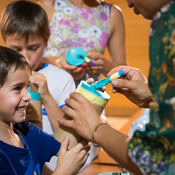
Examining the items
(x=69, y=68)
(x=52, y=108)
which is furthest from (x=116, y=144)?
(x=69, y=68)

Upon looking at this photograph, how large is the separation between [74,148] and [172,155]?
399mm

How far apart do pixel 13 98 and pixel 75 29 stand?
93cm

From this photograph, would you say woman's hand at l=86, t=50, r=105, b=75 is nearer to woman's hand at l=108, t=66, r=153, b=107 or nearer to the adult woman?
woman's hand at l=108, t=66, r=153, b=107

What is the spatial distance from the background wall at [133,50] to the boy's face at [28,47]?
7.30 feet

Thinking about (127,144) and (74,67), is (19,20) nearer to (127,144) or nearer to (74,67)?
(74,67)

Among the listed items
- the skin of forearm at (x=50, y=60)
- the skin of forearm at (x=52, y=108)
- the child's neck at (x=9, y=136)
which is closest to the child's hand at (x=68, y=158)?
the child's neck at (x=9, y=136)

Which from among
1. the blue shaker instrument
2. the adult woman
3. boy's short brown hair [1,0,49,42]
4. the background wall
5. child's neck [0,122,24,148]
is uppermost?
the adult woman

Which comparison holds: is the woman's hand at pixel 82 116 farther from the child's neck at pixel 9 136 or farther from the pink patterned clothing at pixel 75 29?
the pink patterned clothing at pixel 75 29

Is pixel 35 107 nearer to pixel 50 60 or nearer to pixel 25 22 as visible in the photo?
pixel 25 22

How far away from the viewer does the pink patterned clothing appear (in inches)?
74.9

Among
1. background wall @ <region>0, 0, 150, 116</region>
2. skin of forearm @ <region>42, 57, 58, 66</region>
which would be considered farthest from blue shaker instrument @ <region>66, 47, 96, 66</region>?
background wall @ <region>0, 0, 150, 116</region>

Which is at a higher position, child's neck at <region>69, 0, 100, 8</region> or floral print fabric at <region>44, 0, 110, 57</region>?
child's neck at <region>69, 0, 100, 8</region>

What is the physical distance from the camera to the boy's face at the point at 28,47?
1564 millimetres

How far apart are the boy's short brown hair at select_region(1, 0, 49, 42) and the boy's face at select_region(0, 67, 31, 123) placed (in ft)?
1.68
